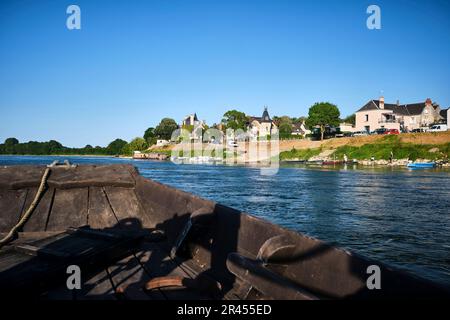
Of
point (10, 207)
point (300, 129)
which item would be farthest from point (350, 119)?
point (10, 207)

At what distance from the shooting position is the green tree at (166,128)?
161625mm

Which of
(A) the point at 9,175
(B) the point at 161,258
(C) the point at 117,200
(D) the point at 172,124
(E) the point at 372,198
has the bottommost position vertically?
(E) the point at 372,198

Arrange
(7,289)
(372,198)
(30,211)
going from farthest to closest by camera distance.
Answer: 1. (372,198)
2. (30,211)
3. (7,289)

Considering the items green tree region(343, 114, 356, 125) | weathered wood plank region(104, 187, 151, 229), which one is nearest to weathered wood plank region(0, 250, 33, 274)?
weathered wood plank region(104, 187, 151, 229)

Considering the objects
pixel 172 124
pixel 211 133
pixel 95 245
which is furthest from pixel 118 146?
pixel 95 245

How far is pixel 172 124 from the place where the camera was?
16275 centimetres

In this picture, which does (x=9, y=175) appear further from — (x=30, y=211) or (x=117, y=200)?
(x=117, y=200)

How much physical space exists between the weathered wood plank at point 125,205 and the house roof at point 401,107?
3477 inches

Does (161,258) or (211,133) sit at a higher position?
(211,133)

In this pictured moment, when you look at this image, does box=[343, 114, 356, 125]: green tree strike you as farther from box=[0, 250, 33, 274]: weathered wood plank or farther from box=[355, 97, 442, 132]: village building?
box=[0, 250, 33, 274]: weathered wood plank

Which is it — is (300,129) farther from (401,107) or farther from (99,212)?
(99,212)

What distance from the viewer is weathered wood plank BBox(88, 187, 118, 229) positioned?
6.42 m

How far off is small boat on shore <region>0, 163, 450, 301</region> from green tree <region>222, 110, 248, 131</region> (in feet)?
410

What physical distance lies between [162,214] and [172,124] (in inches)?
6263
